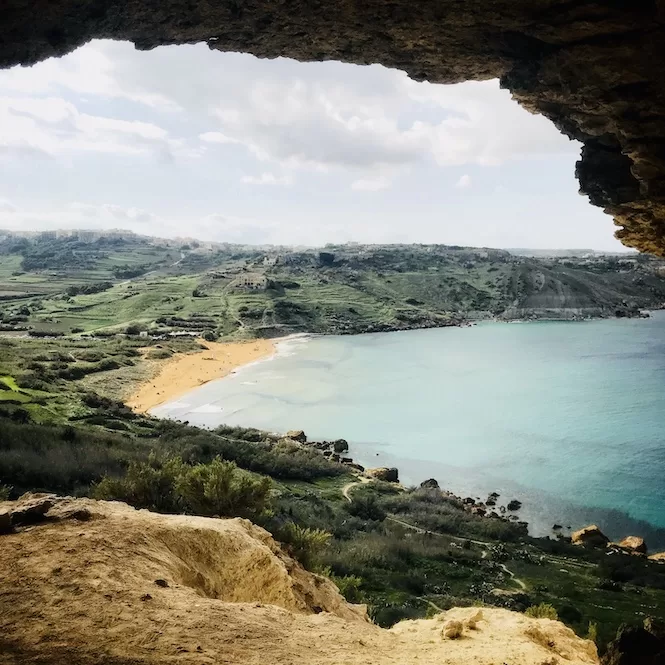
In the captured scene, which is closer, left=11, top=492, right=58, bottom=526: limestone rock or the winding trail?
left=11, top=492, right=58, bottom=526: limestone rock

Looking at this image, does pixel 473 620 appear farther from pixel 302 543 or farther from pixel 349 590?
pixel 349 590

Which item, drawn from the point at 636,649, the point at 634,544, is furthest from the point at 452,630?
the point at 634,544

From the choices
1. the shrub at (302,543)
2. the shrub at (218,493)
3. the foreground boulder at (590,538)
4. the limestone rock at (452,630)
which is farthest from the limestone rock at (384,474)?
the limestone rock at (452,630)

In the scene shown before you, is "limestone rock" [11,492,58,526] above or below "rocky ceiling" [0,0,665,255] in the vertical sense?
below

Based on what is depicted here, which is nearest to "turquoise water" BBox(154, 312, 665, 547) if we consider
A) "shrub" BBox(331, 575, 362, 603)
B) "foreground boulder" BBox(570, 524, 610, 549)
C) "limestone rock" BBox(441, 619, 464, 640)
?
"foreground boulder" BBox(570, 524, 610, 549)

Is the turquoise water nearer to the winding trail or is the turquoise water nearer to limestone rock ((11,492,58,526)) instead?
the winding trail

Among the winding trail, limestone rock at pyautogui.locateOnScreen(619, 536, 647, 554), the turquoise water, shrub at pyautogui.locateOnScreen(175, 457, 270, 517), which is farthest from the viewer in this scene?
the turquoise water

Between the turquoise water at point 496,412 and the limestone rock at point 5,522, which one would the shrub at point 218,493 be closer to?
the limestone rock at point 5,522
